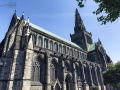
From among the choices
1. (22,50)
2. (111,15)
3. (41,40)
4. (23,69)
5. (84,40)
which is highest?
(84,40)

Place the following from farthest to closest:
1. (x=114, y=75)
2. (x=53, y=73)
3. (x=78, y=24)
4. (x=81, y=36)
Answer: (x=78, y=24), (x=81, y=36), (x=114, y=75), (x=53, y=73)

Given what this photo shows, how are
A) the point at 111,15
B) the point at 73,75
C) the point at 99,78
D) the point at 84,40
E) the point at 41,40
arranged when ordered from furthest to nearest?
the point at 84,40, the point at 99,78, the point at 41,40, the point at 73,75, the point at 111,15

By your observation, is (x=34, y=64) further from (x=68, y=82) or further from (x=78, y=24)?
(x=78, y=24)

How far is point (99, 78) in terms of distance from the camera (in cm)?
3334

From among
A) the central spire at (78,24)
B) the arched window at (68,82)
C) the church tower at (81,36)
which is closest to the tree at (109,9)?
the arched window at (68,82)

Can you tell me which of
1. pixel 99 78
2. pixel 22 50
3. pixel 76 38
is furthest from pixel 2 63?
pixel 76 38

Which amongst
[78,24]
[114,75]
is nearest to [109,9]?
[114,75]

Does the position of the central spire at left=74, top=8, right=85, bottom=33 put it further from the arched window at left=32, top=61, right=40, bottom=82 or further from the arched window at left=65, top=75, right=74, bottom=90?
the arched window at left=32, top=61, right=40, bottom=82

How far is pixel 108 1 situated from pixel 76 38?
41.1m

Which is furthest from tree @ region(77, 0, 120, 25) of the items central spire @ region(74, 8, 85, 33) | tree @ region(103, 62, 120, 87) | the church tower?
central spire @ region(74, 8, 85, 33)

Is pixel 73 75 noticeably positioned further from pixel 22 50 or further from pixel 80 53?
pixel 80 53

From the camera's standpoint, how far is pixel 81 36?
154 feet

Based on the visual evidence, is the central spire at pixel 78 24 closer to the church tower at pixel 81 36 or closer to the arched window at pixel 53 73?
the church tower at pixel 81 36

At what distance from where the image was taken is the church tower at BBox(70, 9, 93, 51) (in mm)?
44544
